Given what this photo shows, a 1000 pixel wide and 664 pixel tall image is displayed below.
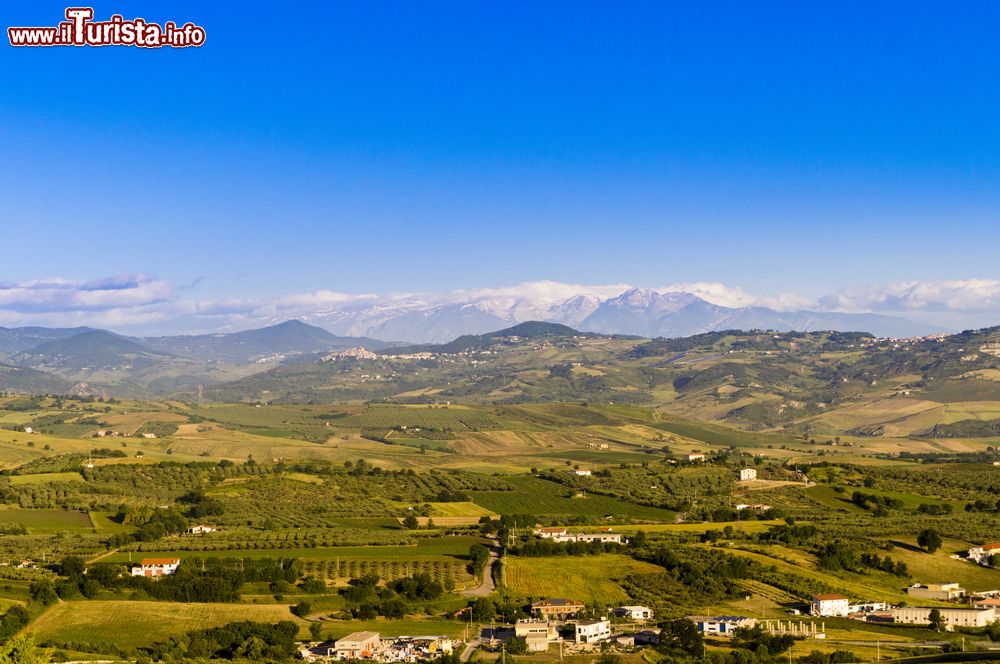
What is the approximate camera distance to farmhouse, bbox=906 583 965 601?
82.8 metres

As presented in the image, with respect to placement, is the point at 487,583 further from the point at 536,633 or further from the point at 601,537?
the point at 601,537

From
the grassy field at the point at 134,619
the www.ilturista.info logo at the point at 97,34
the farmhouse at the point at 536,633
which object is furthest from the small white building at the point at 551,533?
the www.ilturista.info logo at the point at 97,34

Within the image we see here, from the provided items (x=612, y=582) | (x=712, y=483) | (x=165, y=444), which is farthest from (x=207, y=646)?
(x=165, y=444)

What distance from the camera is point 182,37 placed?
62.1m

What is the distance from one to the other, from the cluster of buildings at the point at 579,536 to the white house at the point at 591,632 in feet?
88.0

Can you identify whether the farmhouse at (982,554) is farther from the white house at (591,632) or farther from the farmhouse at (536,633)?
the farmhouse at (536,633)

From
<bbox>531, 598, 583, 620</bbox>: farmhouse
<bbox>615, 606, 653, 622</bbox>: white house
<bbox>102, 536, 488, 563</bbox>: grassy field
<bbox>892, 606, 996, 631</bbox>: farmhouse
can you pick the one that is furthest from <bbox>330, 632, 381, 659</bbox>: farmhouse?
<bbox>892, 606, 996, 631</bbox>: farmhouse

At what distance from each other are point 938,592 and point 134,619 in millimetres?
54994

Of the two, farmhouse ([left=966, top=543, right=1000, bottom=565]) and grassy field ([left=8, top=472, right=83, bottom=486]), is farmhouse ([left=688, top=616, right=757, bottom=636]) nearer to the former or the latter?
farmhouse ([left=966, top=543, right=1000, bottom=565])

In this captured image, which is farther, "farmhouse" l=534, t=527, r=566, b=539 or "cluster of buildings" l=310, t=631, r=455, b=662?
"farmhouse" l=534, t=527, r=566, b=539

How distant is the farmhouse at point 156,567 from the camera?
3302 inches

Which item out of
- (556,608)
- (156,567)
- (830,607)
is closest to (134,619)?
(156,567)

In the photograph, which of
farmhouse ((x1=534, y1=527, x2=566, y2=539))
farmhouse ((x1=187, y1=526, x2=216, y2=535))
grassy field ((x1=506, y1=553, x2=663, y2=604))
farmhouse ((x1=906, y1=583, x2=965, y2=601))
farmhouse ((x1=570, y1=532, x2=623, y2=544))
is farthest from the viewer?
farmhouse ((x1=187, y1=526, x2=216, y2=535))

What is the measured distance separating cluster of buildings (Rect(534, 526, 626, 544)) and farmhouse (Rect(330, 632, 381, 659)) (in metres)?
34.3
